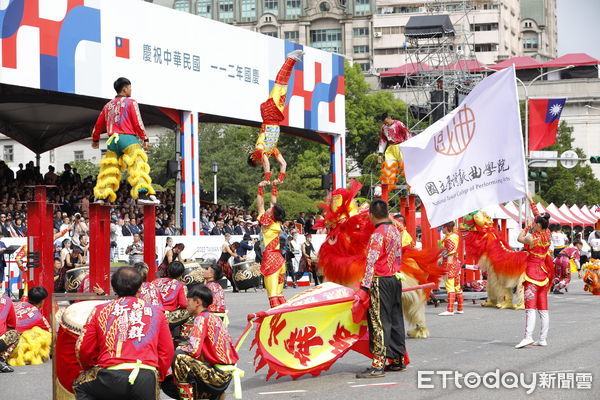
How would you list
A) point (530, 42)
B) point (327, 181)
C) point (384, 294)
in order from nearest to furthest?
1. point (384, 294)
2. point (327, 181)
3. point (530, 42)

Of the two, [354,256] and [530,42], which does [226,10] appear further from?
[354,256]

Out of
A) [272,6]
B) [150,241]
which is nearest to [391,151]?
[150,241]

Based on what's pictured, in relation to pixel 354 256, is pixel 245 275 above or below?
below

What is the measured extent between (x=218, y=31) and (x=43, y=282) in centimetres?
1784

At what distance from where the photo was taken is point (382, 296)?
10.5 meters

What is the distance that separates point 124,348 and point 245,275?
18521mm

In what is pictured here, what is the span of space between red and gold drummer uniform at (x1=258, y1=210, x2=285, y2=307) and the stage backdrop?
10.9 m

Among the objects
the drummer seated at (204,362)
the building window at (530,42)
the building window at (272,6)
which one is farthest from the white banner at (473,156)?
the building window at (530,42)

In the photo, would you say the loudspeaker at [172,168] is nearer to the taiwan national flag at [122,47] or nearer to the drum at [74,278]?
the taiwan national flag at [122,47]

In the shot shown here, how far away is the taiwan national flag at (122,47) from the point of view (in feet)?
85.3

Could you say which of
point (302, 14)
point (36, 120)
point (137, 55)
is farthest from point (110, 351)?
point (302, 14)

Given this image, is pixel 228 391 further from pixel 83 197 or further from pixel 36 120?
pixel 36 120

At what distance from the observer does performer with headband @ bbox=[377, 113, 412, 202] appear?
17953 millimetres

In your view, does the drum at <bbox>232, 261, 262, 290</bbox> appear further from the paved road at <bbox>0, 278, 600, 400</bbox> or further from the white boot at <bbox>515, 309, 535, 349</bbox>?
the white boot at <bbox>515, 309, 535, 349</bbox>
